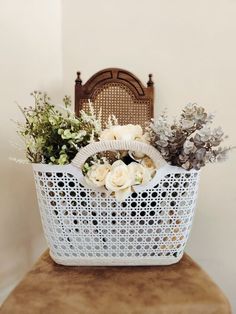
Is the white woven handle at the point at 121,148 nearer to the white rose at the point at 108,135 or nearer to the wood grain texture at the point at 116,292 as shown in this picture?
the white rose at the point at 108,135

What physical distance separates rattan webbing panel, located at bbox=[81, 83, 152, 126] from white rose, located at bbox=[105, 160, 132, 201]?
47 centimetres

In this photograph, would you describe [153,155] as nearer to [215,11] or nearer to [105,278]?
[105,278]

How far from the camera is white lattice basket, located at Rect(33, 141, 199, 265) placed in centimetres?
68

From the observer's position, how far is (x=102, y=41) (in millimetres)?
1187

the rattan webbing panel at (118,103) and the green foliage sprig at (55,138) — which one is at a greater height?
the rattan webbing panel at (118,103)

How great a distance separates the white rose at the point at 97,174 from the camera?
25.2 inches

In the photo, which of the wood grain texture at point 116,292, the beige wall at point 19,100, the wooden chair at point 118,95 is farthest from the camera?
the wooden chair at point 118,95

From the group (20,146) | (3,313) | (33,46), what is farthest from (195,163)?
(33,46)

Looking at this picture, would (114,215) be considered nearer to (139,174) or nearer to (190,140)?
(139,174)

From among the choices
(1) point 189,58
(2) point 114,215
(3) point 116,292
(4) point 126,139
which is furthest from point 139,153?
(1) point 189,58

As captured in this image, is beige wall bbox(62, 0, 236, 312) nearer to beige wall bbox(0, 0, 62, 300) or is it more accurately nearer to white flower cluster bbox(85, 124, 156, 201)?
beige wall bbox(0, 0, 62, 300)

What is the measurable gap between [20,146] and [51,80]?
0.31 m

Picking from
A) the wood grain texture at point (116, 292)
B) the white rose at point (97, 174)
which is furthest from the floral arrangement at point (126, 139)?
the wood grain texture at point (116, 292)

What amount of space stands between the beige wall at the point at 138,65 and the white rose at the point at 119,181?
1.54ft
